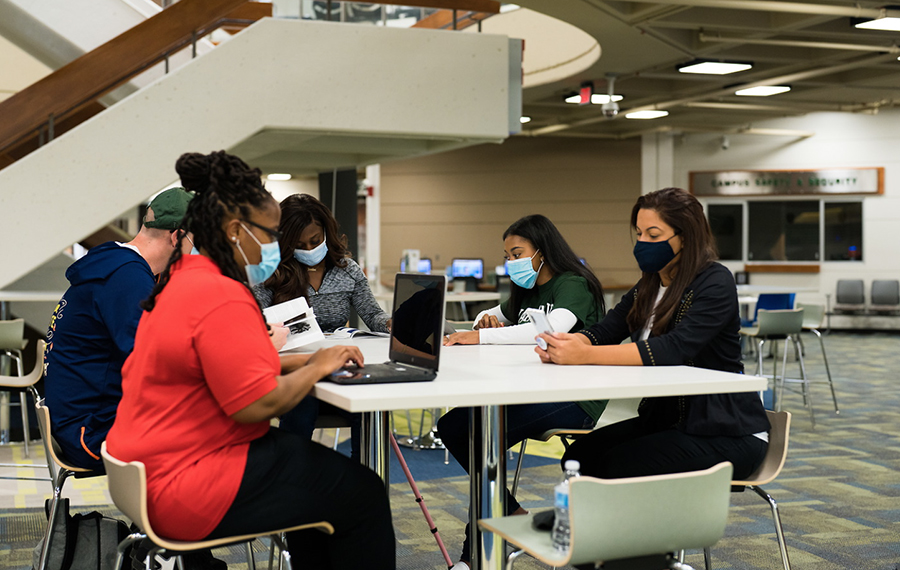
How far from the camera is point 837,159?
44.8 ft

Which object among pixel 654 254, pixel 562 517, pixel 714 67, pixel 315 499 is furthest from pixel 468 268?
pixel 562 517

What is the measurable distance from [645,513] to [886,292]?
12932mm

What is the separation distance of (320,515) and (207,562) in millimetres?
789

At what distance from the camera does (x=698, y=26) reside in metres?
7.18

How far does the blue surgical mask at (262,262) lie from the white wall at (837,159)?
42.5 ft

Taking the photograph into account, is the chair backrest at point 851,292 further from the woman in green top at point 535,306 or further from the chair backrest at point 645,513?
the chair backrest at point 645,513

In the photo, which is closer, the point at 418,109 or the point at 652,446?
the point at 652,446

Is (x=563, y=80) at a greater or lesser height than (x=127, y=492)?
greater

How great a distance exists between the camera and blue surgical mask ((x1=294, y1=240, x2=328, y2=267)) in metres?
3.21

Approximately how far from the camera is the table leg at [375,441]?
2.51m

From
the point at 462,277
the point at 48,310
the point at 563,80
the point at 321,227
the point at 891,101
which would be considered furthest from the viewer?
the point at 462,277

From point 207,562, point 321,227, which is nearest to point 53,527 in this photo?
point 207,562

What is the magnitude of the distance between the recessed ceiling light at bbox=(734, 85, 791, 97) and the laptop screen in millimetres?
8774

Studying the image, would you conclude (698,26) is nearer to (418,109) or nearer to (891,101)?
(418,109)
